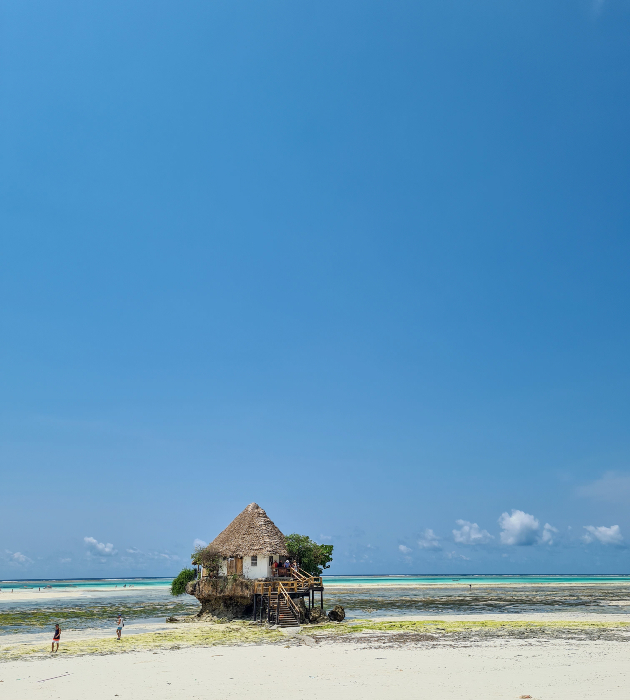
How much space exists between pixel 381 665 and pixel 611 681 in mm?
7401

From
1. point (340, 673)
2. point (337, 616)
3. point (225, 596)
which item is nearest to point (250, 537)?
point (225, 596)

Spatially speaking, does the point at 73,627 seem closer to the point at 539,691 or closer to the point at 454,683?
the point at 454,683

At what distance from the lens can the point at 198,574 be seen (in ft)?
133

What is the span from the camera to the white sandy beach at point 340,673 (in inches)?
647

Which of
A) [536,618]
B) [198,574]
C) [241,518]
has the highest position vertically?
[241,518]

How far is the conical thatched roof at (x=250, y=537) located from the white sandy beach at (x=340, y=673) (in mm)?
12445

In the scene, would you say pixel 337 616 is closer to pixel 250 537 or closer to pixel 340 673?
pixel 250 537

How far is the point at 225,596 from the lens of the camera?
38.2 metres

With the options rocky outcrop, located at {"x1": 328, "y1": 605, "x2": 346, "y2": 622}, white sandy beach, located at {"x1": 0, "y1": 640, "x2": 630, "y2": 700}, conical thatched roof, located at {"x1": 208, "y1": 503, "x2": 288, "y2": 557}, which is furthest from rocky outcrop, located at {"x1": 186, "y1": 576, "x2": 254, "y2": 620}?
white sandy beach, located at {"x1": 0, "y1": 640, "x2": 630, "y2": 700}

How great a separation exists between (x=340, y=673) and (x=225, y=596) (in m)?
20.8

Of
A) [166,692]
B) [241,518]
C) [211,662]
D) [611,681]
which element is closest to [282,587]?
[241,518]

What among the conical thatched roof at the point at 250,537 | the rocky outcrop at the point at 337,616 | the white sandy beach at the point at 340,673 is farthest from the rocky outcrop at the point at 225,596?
the white sandy beach at the point at 340,673

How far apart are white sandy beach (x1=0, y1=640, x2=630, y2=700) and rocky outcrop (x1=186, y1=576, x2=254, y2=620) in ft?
38.6

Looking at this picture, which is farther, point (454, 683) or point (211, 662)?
point (211, 662)
